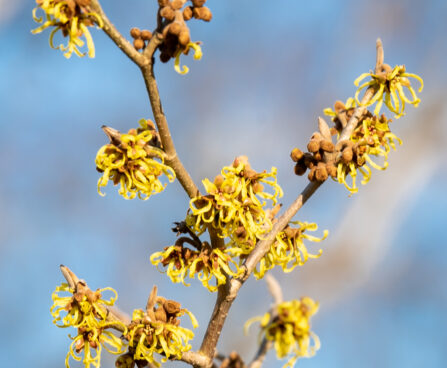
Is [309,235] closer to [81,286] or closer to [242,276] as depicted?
[242,276]

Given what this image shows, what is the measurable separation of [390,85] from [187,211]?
75 centimetres

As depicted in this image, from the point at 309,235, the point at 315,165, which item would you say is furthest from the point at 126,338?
the point at 315,165

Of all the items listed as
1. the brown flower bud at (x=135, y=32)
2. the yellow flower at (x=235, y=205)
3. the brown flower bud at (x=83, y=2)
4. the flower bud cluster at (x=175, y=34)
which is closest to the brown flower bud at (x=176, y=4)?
the flower bud cluster at (x=175, y=34)

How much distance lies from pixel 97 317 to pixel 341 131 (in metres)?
0.95

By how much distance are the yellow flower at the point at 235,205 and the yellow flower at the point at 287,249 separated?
0.09m

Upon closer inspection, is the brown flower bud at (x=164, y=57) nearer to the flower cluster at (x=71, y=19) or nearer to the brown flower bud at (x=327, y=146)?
the flower cluster at (x=71, y=19)

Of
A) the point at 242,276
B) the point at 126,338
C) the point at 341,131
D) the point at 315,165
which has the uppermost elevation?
the point at 341,131

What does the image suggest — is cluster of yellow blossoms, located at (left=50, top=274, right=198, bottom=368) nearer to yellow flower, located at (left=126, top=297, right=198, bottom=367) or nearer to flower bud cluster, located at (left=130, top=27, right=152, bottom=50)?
yellow flower, located at (left=126, top=297, right=198, bottom=367)

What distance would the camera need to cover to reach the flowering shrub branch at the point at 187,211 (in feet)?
5.21

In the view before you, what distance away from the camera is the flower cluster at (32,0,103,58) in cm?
154

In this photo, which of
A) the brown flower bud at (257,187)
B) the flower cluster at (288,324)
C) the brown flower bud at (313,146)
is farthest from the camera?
the brown flower bud at (313,146)

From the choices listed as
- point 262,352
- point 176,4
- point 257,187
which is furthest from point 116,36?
point 262,352

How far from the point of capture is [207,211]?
1699mm

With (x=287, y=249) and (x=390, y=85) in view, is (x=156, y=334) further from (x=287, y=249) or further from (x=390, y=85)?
(x=390, y=85)
